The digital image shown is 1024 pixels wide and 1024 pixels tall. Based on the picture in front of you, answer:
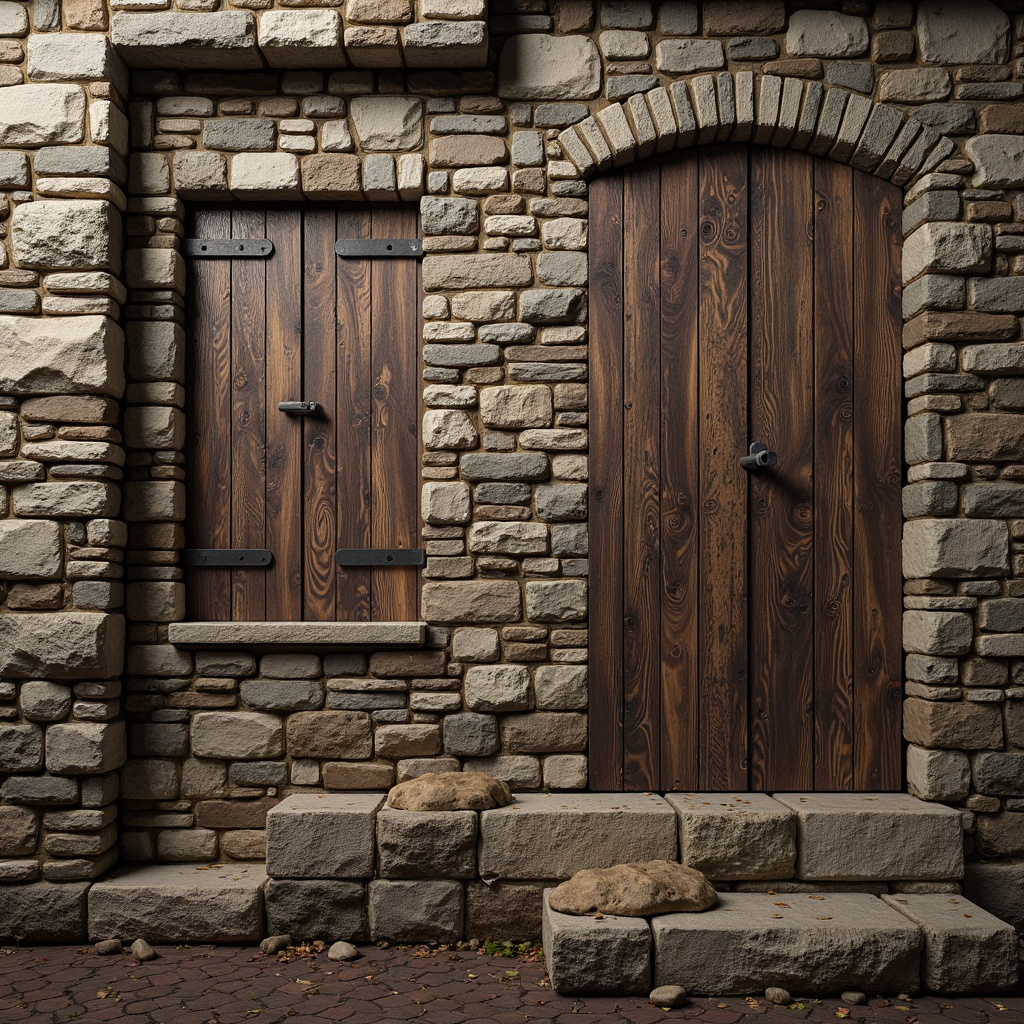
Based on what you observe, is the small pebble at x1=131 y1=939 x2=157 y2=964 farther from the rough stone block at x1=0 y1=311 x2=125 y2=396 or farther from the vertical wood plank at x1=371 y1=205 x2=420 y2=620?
the rough stone block at x1=0 y1=311 x2=125 y2=396

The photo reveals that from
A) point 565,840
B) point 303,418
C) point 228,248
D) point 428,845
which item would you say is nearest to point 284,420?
point 303,418

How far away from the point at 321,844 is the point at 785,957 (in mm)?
1658

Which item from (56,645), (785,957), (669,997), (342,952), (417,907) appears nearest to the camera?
(669,997)

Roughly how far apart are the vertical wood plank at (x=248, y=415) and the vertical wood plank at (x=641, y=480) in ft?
5.08

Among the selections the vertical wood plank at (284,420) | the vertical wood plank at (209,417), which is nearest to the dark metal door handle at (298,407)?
the vertical wood plank at (284,420)

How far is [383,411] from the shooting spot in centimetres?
382

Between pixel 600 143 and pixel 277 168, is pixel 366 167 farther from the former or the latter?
pixel 600 143

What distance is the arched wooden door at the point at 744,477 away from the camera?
367cm

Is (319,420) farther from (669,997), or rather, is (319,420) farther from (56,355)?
(669,997)

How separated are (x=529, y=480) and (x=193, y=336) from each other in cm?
159

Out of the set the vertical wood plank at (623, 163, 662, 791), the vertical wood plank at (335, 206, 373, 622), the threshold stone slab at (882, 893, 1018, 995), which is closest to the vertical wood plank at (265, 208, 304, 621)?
the vertical wood plank at (335, 206, 373, 622)

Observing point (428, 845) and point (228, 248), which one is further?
point (228, 248)

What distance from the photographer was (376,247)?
3.82 meters

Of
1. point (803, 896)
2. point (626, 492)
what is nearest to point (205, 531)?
point (626, 492)
